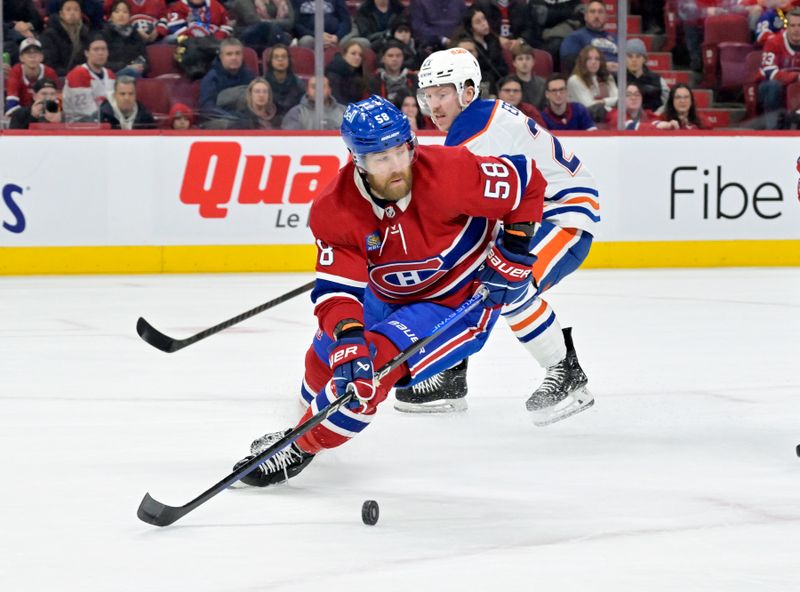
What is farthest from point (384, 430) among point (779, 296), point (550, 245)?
point (779, 296)

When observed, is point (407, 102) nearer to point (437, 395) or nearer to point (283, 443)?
point (437, 395)

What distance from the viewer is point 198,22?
28.1 feet

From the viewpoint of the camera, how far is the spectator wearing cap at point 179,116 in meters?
8.61

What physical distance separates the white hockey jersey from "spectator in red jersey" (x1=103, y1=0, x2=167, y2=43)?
4707 millimetres

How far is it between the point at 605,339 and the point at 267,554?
3377 mm

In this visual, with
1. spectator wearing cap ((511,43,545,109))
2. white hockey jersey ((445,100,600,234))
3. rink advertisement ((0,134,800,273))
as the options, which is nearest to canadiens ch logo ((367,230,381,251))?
white hockey jersey ((445,100,600,234))

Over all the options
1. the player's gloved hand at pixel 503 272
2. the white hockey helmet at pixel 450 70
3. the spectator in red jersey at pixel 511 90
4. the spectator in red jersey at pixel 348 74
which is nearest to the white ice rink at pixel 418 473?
the player's gloved hand at pixel 503 272

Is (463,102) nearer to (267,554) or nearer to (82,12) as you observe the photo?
(267,554)

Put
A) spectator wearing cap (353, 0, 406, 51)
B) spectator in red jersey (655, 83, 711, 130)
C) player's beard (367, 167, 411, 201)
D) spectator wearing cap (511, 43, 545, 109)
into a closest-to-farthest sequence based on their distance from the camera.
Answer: player's beard (367, 167, 411, 201), spectator wearing cap (353, 0, 406, 51), spectator wearing cap (511, 43, 545, 109), spectator in red jersey (655, 83, 711, 130)

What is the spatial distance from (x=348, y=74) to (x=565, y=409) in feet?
16.5

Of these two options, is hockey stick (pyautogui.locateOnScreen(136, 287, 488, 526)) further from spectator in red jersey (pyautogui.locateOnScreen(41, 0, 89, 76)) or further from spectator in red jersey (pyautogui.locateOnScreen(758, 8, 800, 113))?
spectator in red jersey (pyautogui.locateOnScreen(758, 8, 800, 113))

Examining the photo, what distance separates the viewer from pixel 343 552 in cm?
257

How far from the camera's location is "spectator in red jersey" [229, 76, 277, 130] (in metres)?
8.62

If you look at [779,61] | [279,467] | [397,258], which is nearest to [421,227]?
[397,258]
